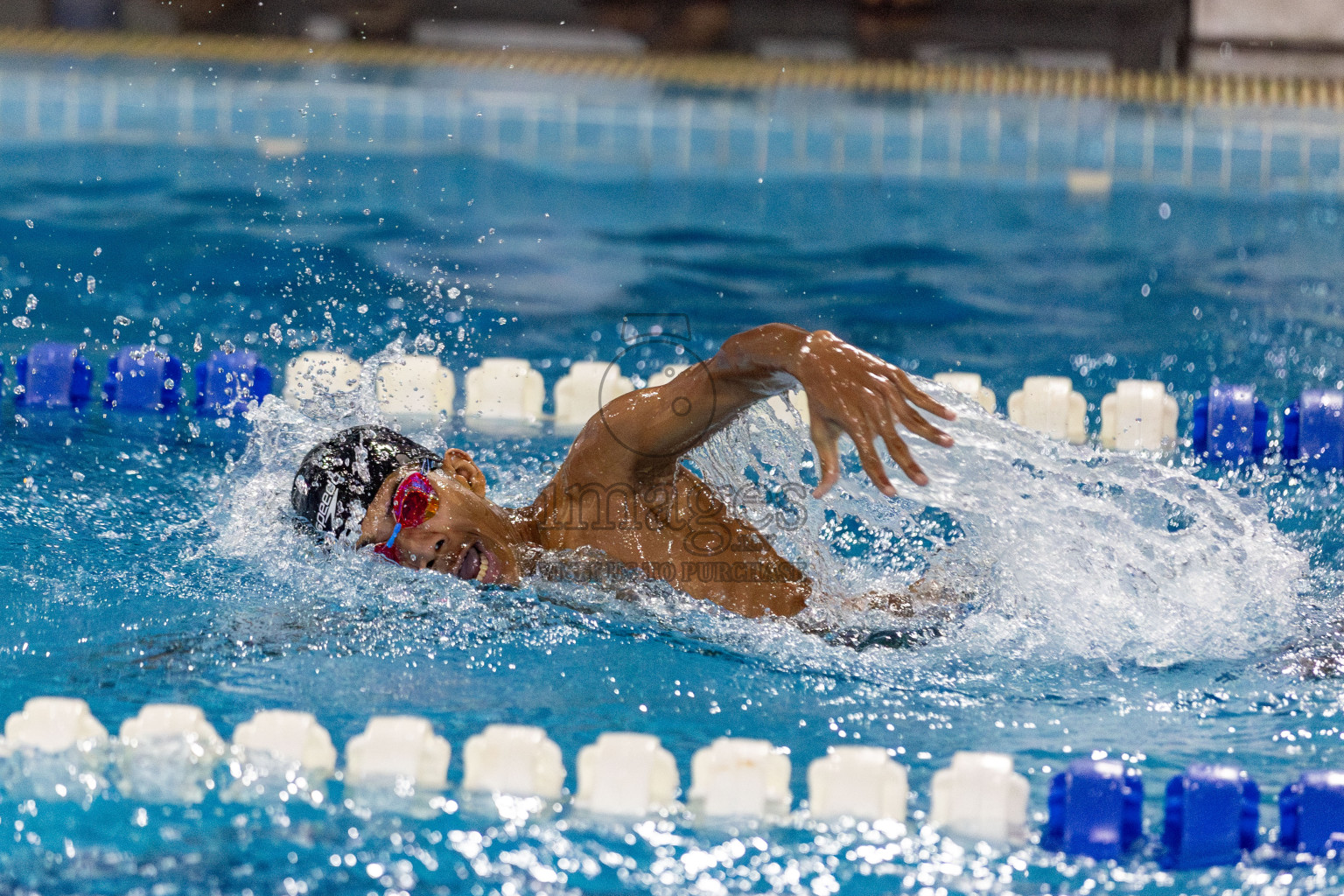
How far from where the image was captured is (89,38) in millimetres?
7254

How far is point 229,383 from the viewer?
159 inches

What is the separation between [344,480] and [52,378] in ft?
5.96

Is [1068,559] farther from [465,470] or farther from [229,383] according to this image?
[229,383]

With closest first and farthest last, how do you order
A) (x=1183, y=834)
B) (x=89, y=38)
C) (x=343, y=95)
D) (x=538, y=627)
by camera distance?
(x=1183, y=834)
(x=538, y=627)
(x=343, y=95)
(x=89, y=38)

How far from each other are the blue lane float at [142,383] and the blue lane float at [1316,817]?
311cm

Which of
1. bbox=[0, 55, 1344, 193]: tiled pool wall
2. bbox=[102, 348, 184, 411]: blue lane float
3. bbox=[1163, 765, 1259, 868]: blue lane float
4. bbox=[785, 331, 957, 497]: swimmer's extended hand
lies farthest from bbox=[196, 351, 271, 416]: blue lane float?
bbox=[1163, 765, 1259, 868]: blue lane float

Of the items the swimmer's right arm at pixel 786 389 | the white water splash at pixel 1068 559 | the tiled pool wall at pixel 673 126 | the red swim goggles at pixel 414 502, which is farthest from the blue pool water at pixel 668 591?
the tiled pool wall at pixel 673 126

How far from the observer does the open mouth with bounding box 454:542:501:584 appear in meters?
2.58

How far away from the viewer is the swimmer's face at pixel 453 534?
8.29 ft

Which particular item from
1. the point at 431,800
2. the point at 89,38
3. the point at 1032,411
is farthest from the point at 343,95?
the point at 431,800

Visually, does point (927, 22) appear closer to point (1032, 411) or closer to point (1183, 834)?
point (1032, 411)

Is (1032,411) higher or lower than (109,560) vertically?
higher

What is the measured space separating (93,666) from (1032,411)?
2.48m

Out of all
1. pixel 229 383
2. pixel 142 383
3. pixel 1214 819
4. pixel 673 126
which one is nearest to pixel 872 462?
pixel 1214 819
